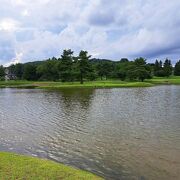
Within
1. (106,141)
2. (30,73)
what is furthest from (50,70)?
(106,141)

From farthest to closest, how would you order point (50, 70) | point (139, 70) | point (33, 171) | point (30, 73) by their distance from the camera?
point (30, 73) < point (50, 70) < point (139, 70) < point (33, 171)

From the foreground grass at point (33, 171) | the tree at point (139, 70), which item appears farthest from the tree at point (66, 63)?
the foreground grass at point (33, 171)

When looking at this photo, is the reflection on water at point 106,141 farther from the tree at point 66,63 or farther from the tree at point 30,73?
the tree at point 30,73

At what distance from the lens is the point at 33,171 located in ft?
33.7

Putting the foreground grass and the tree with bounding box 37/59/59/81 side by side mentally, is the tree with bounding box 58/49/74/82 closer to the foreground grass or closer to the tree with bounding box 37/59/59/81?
the tree with bounding box 37/59/59/81

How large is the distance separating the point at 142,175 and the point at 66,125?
40.1 ft

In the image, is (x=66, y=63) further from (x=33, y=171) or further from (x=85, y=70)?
(x=33, y=171)

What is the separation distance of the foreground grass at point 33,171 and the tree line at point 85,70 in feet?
244

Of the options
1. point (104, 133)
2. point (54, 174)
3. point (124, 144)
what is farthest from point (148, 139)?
point (54, 174)

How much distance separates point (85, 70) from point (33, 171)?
76.2m

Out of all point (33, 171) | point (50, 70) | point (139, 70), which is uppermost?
point (50, 70)

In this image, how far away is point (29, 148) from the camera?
16.1 metres

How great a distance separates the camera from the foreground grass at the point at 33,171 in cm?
970

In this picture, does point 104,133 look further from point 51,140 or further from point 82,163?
point 82,163
